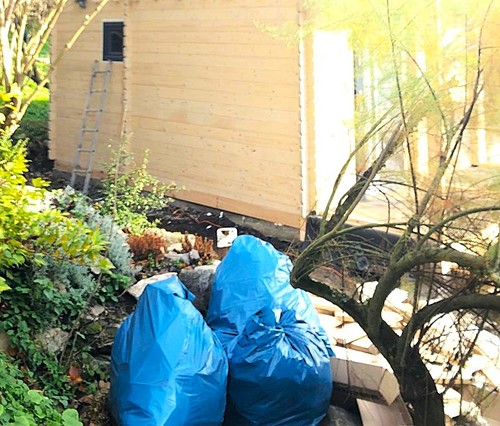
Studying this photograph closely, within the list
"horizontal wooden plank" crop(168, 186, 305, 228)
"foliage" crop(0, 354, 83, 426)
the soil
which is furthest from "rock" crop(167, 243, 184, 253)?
"foliage" crop(0, 354, 83, 426)

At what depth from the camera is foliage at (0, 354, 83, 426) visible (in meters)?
2.58

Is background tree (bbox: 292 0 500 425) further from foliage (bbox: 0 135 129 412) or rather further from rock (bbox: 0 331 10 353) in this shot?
rock (bbox: 0 331 10 353)

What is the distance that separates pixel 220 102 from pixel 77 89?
333 centimetres

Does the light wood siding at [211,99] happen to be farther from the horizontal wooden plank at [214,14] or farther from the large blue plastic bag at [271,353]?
the large blue plastic bag at [271,353]

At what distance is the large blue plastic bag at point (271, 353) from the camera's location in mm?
3816

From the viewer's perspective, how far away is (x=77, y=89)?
1072 cm

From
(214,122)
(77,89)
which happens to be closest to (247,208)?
(214,122)

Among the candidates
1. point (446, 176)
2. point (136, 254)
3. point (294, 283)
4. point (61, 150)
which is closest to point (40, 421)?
point (294, 283)

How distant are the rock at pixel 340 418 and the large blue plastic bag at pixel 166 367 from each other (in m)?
0.66

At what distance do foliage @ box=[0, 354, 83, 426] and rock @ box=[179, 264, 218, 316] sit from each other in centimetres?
194

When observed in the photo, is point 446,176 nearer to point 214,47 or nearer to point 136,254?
point 136,254

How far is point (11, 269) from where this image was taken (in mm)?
4129

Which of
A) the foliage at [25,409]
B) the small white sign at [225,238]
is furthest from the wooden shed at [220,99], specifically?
the foliage at [25,409]

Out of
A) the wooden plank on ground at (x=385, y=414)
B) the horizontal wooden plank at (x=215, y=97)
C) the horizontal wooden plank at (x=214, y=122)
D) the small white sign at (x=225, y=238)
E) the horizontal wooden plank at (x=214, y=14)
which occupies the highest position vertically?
the horizontal wooden plank at (x=214, y=14)
